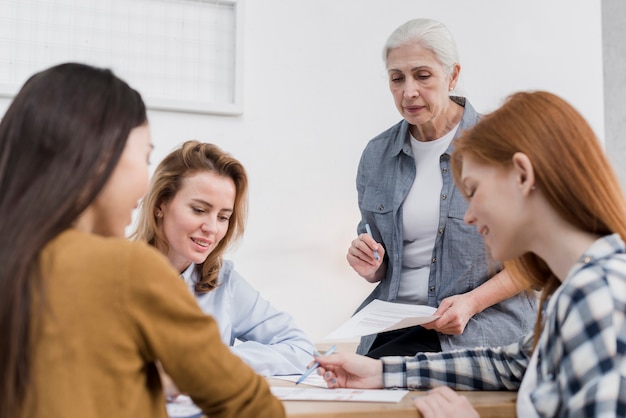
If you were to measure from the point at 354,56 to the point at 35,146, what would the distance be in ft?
6.45

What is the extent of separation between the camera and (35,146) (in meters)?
0.77

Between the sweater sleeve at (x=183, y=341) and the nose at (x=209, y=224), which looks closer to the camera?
the sweater sleeve at (x=183, y=341)

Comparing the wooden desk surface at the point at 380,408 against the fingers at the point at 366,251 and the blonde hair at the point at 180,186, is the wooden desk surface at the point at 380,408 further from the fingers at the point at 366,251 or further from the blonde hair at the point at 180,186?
the blonde hair at the point at 180,186

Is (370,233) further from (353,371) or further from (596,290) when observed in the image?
(596,290)

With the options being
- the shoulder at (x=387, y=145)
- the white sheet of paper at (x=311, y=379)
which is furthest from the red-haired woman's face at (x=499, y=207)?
the shoulder at (x=387, y=145)

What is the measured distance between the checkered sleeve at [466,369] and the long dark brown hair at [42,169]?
0.63 m

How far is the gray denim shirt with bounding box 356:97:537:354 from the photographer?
157 centimetres

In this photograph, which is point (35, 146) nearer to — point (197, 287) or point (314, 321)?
point (197, 287)

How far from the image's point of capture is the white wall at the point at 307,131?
8.02ft

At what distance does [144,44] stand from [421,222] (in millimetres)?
1267

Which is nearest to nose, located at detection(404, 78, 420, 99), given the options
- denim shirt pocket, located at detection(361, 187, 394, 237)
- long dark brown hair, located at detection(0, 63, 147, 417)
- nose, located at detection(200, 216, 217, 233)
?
denim shirt pocket, located at detection(361, 187, 394, 237)

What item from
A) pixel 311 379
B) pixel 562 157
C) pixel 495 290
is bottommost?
pixel 311 379

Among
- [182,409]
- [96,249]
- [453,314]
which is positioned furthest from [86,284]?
[453,314]

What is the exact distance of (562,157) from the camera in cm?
94
